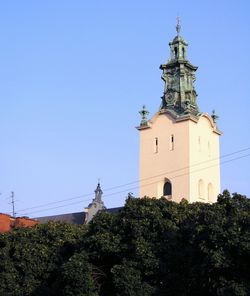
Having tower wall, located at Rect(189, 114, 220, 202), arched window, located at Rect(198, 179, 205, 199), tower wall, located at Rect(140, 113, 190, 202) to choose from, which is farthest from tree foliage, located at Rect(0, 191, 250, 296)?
arched window, located at Rect(198, 179, 205, 199)

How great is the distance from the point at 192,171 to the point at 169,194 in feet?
9.58

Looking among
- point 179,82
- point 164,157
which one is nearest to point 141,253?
point 164,157

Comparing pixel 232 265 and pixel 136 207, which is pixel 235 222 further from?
pixel 136 207

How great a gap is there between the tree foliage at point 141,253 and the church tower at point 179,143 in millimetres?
28019

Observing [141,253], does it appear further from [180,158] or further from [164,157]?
[164,157]

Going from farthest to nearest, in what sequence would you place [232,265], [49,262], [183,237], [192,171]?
[192,171]
[49,262]
[183,237]
[232,265]

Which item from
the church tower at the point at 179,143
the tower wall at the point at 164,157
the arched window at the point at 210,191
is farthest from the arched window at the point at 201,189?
the tower wall at the point at 164,157

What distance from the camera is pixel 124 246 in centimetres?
3031

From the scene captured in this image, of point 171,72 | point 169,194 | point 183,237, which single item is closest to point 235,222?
point 183,237

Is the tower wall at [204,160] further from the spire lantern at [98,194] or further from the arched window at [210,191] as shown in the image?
the spire lantern at [98,194]

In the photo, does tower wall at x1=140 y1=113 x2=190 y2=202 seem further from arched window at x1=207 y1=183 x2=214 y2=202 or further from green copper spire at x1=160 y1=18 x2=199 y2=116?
arched window at x1=207 y1=183 x2=214 y2=202

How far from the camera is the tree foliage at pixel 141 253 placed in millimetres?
25484

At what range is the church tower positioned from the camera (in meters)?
63.0

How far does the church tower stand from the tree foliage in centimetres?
2802
